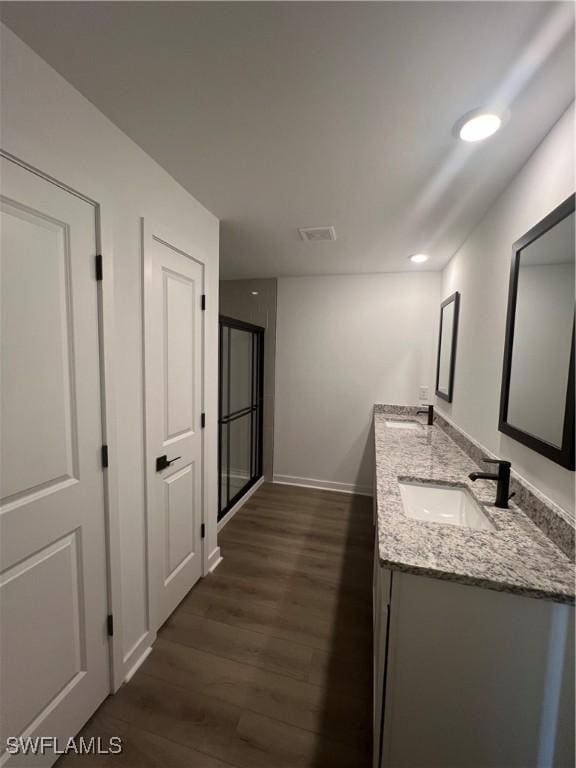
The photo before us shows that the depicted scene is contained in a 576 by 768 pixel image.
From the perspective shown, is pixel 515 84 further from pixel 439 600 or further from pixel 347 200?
pixel 439 600

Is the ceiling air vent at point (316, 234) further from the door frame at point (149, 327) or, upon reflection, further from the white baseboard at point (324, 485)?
the white baseboard at point (324, 485)

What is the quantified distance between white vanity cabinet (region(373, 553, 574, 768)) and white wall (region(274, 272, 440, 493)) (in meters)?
2.55

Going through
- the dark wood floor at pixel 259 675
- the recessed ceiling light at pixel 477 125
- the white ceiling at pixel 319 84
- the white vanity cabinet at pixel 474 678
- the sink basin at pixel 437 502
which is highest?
the white ceiling at pixel 319 84

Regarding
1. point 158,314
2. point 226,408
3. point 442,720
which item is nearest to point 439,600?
point 442,720

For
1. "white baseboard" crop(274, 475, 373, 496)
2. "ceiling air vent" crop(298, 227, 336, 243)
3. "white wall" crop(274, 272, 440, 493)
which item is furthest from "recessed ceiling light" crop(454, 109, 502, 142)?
"white baseboard" crop(274, 475, 373, 496)

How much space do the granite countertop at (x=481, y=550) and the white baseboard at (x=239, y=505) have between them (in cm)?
181

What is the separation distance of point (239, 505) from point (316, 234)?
2.61 metres

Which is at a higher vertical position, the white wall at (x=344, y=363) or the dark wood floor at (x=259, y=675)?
the white wall at (x=344, y=363)

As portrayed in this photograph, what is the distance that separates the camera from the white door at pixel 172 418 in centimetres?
155

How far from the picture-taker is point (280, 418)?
381 centimetres

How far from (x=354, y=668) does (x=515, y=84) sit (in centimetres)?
250

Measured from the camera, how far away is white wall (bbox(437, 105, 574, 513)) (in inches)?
45.2

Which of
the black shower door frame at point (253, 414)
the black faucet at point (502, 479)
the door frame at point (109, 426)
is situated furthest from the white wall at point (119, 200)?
the black faucet at point (502, 479)

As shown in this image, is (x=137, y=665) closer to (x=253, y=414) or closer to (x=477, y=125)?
(x=253, y=414)
